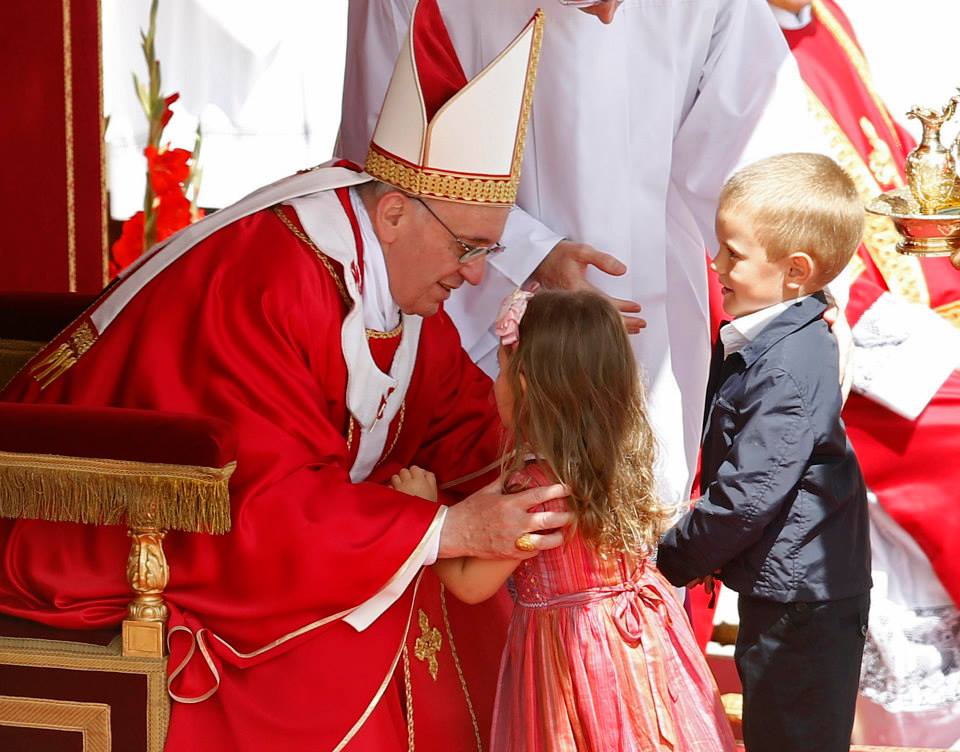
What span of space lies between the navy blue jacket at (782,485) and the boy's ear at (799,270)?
4 cm

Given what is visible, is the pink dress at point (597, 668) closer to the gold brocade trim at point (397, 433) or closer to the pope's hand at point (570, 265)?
the gold brocade trim at point (397, 433)

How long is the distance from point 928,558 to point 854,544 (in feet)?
4.22

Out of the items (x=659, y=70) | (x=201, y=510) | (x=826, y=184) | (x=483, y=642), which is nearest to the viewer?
(x=201, y=510)

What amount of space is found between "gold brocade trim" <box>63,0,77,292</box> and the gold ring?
86.8 inches

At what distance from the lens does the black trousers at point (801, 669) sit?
2588 mm

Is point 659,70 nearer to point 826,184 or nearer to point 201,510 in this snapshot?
point 826,184

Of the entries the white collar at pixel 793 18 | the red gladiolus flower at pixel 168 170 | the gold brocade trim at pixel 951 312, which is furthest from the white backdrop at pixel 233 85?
the gold brocade trim at pixel 951 312

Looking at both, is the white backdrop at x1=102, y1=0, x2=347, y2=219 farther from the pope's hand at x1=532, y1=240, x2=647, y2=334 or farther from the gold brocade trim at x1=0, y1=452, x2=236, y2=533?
the gold brocade trim at x1=0, y1=452, x2=236, y2=533

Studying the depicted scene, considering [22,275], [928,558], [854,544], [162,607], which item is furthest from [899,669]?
[22,275]

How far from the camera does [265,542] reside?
95.2 inches

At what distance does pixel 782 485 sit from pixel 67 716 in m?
1.28

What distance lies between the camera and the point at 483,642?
9.30 feet

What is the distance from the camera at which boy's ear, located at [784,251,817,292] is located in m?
2.62

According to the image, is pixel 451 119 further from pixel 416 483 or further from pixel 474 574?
pixel 474 574
